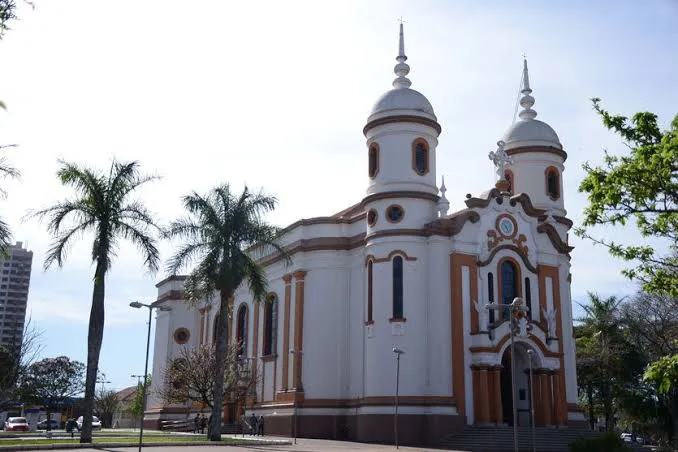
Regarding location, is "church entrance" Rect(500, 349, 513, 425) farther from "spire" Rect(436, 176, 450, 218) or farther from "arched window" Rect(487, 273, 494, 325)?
"spire" Rect(436, 176, 450, 218)

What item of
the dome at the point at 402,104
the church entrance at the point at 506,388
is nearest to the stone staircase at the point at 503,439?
the church entrance at the point at 506,388

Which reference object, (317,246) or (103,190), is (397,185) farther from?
(103,190)

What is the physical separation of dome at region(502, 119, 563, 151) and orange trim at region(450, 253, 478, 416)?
1099 cm

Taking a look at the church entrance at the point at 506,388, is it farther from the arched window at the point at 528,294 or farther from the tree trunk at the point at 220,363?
the tree trunk at the point at 220,363

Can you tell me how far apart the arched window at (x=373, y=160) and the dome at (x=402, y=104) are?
5.52 feet

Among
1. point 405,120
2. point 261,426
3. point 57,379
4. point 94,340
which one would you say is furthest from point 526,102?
point 57,379

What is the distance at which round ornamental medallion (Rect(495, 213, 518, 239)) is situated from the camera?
1725 inches

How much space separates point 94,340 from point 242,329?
24289 mm

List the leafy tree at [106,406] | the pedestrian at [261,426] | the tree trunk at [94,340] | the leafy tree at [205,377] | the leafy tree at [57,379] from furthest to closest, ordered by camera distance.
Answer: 1. the leafy tree at [106,406]
2. the leafy tree at [57,379]
3. the pedestrian at [261,426]
4. the leafy tree at [205,377]
5. the tree trunk at [94,340]

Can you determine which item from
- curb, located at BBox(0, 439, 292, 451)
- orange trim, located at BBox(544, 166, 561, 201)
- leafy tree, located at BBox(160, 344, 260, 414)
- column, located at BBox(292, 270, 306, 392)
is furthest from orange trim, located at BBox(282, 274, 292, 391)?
orange trim, located at BBox(544, 166, 561, 201)

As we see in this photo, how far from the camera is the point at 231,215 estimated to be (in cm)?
3709

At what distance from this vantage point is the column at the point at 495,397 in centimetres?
3978

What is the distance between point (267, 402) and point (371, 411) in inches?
401

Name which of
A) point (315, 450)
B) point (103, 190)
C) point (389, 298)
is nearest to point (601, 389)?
point (389, 298)
